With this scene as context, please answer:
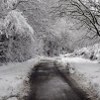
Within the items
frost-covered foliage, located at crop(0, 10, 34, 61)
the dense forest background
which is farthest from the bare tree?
frost-covered foliage, located at crop(0, 10, 34, 61)

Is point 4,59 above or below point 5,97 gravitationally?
below

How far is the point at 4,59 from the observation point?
1981 centimetres

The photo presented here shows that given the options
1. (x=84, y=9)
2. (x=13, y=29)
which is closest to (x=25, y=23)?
(x=13, y=29)

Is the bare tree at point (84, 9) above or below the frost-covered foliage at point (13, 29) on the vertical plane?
above

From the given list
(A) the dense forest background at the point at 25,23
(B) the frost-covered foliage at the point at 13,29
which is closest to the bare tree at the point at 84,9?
(A) the dense forest background at the point at 25,23

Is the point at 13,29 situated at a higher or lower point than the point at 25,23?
lower

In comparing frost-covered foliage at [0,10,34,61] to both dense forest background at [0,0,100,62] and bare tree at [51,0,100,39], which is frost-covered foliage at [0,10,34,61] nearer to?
dense forest background at [0,0,100,62]

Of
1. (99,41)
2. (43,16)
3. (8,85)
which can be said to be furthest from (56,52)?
(8,85)

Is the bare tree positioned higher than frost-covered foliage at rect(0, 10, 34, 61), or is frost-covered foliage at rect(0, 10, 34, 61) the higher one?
the bare tree

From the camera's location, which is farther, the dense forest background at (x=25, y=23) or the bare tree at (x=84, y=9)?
the dense forest background at (x=25, y=23)

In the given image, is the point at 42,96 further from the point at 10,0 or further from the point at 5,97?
the point at 10,0

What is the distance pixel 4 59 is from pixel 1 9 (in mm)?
6314

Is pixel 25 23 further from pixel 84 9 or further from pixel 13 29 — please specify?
pixel 84 9

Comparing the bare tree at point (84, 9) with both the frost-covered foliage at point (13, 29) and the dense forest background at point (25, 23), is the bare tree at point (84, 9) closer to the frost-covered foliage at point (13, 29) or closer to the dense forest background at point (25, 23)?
the dense forest background at point (25, 23)
